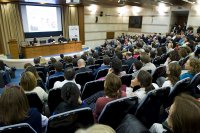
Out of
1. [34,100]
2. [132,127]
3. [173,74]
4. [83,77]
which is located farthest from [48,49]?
[132,127]

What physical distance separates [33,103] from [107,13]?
13.7 metres

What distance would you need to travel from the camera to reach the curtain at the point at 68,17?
11.7 m

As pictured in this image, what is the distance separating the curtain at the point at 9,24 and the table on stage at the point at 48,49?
1.52 meters

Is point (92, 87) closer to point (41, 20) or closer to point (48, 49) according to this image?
point (48, 49)

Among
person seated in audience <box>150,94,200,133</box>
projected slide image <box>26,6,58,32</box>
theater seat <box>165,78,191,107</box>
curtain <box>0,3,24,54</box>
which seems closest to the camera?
person seated in audience <box>150,94,200,133</box>

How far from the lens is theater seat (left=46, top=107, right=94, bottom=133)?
1328 millimetres

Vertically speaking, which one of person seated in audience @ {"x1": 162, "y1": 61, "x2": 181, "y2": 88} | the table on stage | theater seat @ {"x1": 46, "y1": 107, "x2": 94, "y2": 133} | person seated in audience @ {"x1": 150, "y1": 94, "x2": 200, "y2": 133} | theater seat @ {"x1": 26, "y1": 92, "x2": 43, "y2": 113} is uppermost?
person seated in audience @ {"x1": 150, "y1": 94, "x2": 200, "y2": 133}

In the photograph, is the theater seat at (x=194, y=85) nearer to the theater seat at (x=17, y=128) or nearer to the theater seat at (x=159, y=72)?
the theater seat at (x=159, y=72)

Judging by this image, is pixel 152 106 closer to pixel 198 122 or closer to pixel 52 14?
pixel 198 122

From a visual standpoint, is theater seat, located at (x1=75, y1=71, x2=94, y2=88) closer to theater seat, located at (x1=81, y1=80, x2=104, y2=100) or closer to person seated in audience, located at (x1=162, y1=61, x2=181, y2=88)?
theater seat, located at (x1=81, y1=80, x2=104, y2=100)

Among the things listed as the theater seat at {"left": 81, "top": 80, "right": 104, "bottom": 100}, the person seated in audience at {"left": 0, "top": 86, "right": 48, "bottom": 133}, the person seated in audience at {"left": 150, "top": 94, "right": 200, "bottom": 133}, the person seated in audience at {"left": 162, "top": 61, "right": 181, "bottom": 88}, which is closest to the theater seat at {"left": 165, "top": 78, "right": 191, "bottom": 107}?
the person seated in audience at {"left": 162, "top": 61, "right": 181, "bottom": 88}

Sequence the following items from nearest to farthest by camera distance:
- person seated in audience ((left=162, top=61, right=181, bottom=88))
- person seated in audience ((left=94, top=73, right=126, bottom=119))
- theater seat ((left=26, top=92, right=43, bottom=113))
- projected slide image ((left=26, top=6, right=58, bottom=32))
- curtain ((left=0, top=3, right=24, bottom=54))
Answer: person seated in audience ((left=94, top=73, right=126, bottom=119)) < theater seat ((left=26, top=92, right=43, bottom=113)) < person seated in audience ((left=162, top=61, right=181, bottom=88)) < curtain ((left=0, top=3, right=24, bottom=54)) < projected slide image ((left=26, top=6, right=58, bottom=32))

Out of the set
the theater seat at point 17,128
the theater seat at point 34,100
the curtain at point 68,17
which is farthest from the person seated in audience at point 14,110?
the curtain at point 68,17

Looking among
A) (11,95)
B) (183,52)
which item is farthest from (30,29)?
(11,95)
